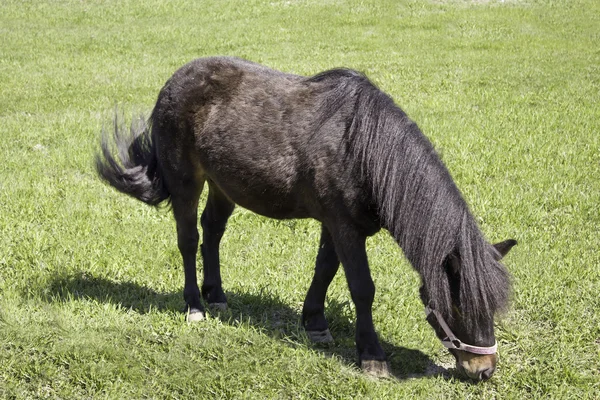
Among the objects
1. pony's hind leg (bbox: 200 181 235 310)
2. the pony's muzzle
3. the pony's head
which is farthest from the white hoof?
the pony's muzzle

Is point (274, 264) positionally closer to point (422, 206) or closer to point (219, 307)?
point (219, 307)

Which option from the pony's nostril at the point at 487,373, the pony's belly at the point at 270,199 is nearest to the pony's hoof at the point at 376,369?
the pony's nostril at the point at 487,373

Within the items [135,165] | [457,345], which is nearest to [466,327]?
[457,345]

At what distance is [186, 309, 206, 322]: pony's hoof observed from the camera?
17.6 feet

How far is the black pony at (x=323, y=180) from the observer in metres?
4.19

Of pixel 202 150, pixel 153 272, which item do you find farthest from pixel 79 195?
pixel 202 150

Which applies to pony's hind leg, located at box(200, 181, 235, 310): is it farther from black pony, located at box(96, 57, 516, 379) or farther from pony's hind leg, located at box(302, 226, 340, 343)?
pony's hind leg, located at box(302, 226, 340, 343)

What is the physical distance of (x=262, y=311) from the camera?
5562 mm

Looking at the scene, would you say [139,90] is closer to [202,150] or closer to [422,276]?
[202,150]

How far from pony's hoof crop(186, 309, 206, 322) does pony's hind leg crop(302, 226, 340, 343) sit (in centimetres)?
83

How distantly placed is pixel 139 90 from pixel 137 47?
14.4 feet

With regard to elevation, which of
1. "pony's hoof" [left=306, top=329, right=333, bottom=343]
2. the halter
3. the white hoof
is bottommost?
"pony's hoof" [left=306, top=329, right=333, bottom=343]

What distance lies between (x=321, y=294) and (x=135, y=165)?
6.64 ft

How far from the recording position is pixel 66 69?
15.1 metres
